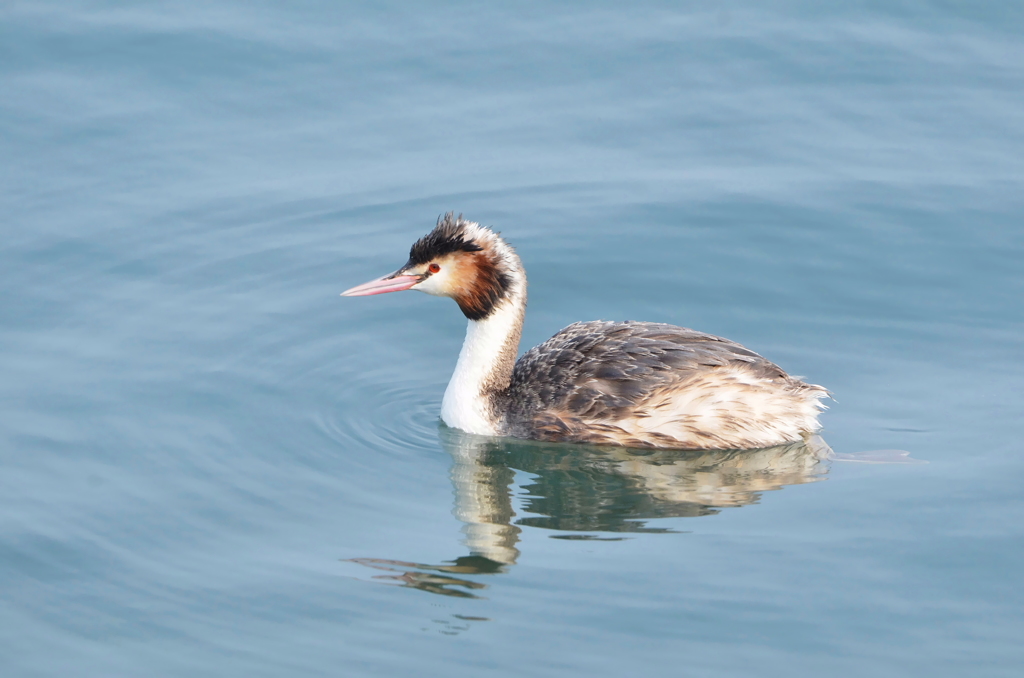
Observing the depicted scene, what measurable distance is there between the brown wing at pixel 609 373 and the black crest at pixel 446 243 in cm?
100

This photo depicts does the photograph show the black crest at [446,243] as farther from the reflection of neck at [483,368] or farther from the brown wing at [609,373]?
the brown wing at [609,373]

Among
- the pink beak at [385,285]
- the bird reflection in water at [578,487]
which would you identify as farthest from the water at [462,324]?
the pink beak at [385,285]

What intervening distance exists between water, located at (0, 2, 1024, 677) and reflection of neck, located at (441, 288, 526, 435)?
0.85 feet

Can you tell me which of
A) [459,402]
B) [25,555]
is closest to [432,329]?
[459,402]

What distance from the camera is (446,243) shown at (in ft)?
31.8

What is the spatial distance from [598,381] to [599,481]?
75cm

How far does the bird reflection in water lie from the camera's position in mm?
8281

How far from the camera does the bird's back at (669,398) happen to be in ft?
31.6

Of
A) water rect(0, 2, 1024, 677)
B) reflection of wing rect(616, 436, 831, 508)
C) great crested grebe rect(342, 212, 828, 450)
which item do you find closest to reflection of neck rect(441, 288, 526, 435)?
great crested grebe rect(342, 212, 828, 450)

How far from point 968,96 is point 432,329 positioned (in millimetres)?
6034

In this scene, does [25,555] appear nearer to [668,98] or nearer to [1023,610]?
[1023,610]

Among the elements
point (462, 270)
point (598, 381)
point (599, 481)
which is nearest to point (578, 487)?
point (599, 481)

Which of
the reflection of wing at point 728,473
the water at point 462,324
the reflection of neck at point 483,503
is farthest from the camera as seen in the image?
the reflection of wing at point 728,473

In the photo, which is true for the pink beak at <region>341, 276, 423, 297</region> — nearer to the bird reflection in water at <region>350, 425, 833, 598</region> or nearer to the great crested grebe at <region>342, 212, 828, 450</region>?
the great crested grebe at <region>342, 212, 828, 450</region>
